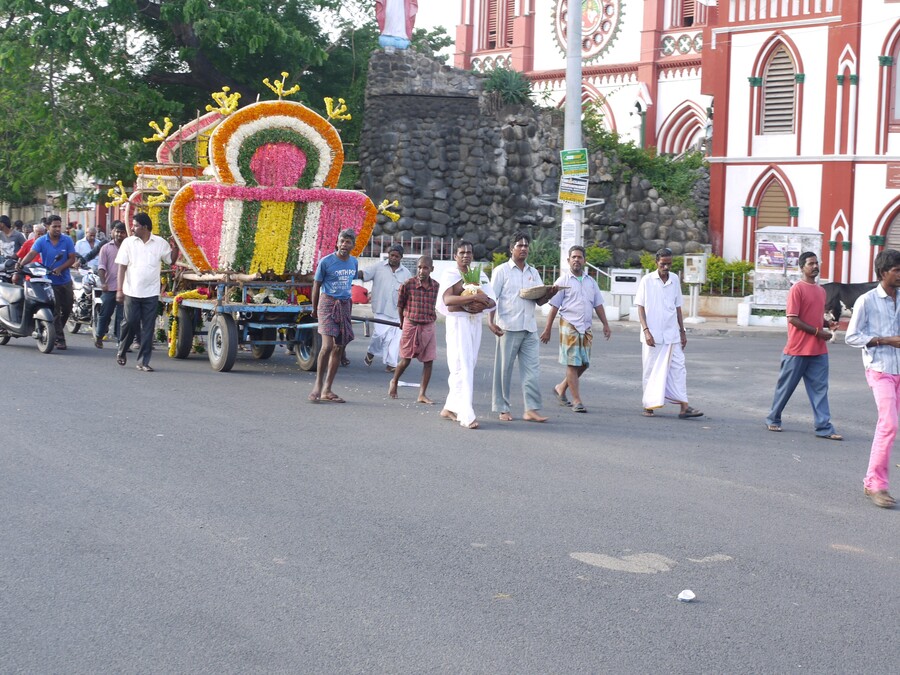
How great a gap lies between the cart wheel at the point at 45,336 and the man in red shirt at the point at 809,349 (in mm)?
9263

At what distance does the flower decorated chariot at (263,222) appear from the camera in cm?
1413

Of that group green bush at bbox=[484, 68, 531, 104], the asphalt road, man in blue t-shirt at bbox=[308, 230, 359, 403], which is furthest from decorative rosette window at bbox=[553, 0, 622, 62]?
the asphalt road

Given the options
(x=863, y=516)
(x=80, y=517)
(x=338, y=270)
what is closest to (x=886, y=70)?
(x=338, y=270)

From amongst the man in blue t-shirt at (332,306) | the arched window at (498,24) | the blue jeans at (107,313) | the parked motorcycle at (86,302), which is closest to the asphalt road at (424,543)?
the man in blue t-shirt at (332,306)

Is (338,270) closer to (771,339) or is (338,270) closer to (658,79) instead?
(771,339)

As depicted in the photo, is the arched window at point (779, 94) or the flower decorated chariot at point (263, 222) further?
the arched window at point (779, 94)

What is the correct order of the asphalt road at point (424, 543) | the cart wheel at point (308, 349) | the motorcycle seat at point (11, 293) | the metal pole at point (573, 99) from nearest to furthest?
the asphalt road at point (424, 543) < the cart wheel at point (308, 349) < the motorcycle seat at point (11, 293) < the metal pole at point (573, 99)

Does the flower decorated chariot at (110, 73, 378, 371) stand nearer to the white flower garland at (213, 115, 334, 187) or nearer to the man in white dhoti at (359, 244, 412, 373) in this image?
the white flower garland at (213, 115, 334, 187)

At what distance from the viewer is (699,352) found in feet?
63.2

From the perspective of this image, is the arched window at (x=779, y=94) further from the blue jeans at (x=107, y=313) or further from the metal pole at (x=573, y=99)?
the blue jeans at (x=107, y=313)

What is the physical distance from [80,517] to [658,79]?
36.5m

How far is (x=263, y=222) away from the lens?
1437 cm

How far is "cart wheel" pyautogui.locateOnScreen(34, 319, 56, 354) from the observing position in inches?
614

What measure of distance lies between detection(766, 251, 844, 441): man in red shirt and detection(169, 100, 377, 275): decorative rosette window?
18.5 feet
